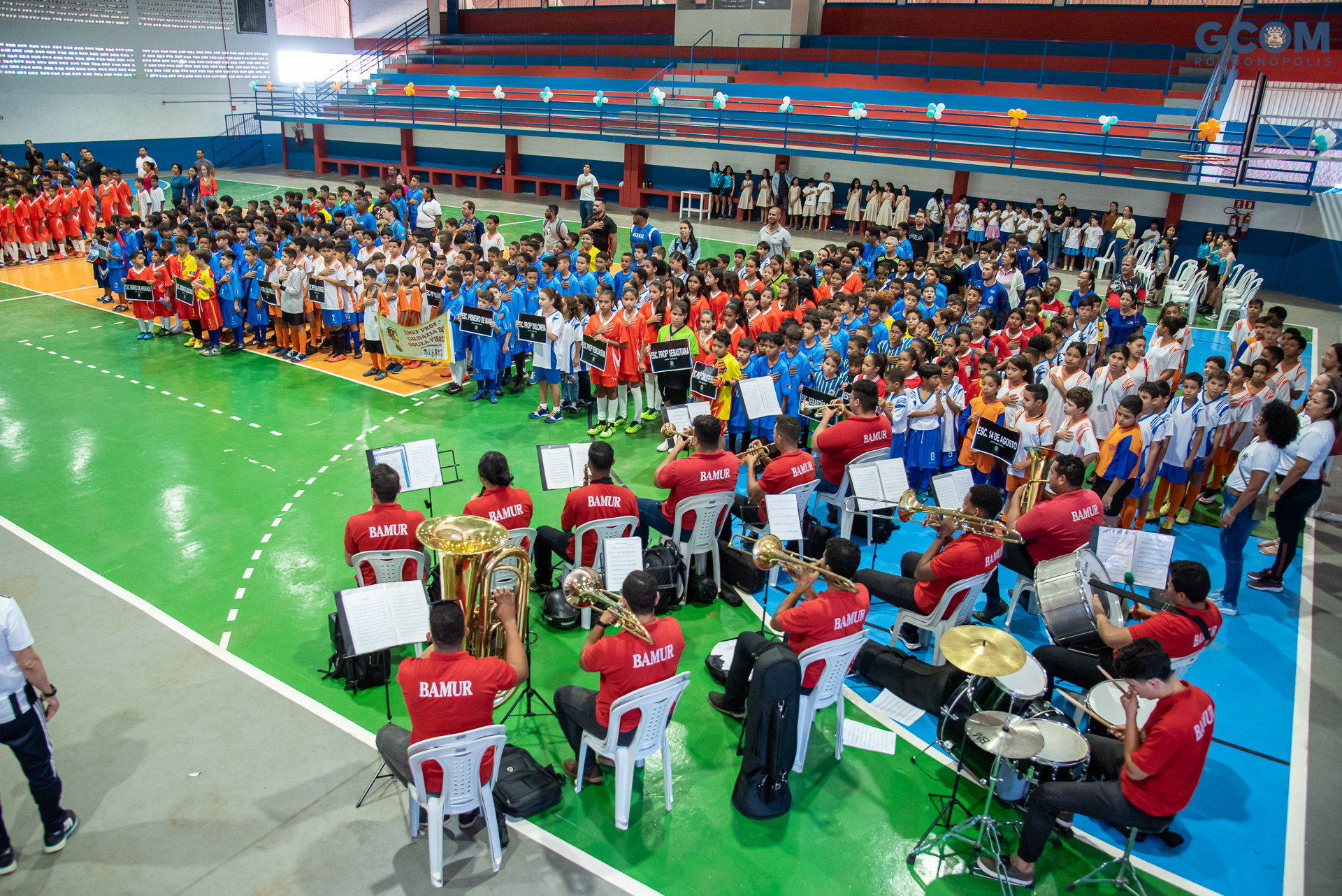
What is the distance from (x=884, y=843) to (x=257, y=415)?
10.7 m

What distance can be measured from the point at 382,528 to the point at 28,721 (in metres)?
2.55

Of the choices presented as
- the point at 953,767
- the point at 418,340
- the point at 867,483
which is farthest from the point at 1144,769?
the point at 418,340

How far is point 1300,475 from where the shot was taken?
817cm

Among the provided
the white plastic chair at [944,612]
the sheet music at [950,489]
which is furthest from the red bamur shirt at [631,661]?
the sheet music at [950,489]

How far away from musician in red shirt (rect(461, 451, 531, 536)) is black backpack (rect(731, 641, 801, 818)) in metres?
2.42

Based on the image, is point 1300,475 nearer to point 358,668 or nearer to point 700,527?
point 700,527

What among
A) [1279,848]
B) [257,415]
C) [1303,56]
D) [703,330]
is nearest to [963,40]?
[1303,56]

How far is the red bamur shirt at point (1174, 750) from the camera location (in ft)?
15.5

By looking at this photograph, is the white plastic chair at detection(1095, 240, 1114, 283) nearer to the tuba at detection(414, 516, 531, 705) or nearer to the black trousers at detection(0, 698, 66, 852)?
the tuba at detection(414, 516, 531, 705)

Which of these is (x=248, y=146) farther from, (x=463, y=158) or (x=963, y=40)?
(x=963, y=40)

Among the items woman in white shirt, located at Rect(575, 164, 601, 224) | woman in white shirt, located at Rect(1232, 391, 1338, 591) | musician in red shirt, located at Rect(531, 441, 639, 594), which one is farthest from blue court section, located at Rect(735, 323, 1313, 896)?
woman in white shirt, located at Rect(575, 164, 601, 224)

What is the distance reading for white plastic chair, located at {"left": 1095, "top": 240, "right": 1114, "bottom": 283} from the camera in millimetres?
21141

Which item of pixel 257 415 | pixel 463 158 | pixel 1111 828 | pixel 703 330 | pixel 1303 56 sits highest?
pixel 1303 56

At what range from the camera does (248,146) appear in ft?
130
